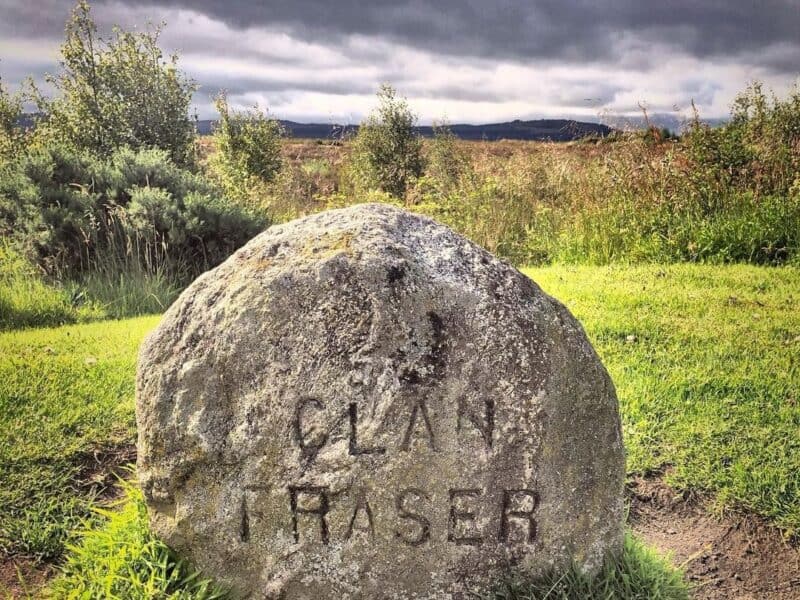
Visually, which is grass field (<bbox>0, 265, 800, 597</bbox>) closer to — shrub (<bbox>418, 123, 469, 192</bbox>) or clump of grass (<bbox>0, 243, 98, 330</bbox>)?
clump of grass (<bbox>0, 243, 98, 330</bbox>)

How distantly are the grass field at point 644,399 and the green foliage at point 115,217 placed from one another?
1700mm

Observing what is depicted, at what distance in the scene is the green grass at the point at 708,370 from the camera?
423cm

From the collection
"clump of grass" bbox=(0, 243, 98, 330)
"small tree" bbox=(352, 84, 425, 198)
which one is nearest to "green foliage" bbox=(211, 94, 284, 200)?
"small tree" bbox=(352, 84, 425, 198)

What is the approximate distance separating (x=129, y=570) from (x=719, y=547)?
9.43 feet

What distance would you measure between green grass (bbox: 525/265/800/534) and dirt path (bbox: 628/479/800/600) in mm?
127

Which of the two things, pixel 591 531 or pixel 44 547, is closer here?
pixel 591 531

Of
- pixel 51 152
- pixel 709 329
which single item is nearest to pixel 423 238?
pixel 709 329

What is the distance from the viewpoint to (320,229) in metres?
3.03

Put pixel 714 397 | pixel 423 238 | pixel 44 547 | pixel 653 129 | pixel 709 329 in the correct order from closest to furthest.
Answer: pixel 423 238
pixel 44 547
pixel 714 397
pixel 709 329
pixel 653 129

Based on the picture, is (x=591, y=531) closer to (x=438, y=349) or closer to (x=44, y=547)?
(x=438, y=349)

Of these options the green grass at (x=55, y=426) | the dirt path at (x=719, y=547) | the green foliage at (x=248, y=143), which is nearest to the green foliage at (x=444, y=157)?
the green foliage at (x=248, y=143)

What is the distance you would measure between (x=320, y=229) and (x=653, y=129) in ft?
31.6

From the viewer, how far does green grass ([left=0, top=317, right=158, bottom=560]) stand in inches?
150

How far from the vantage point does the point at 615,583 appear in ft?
9.77
